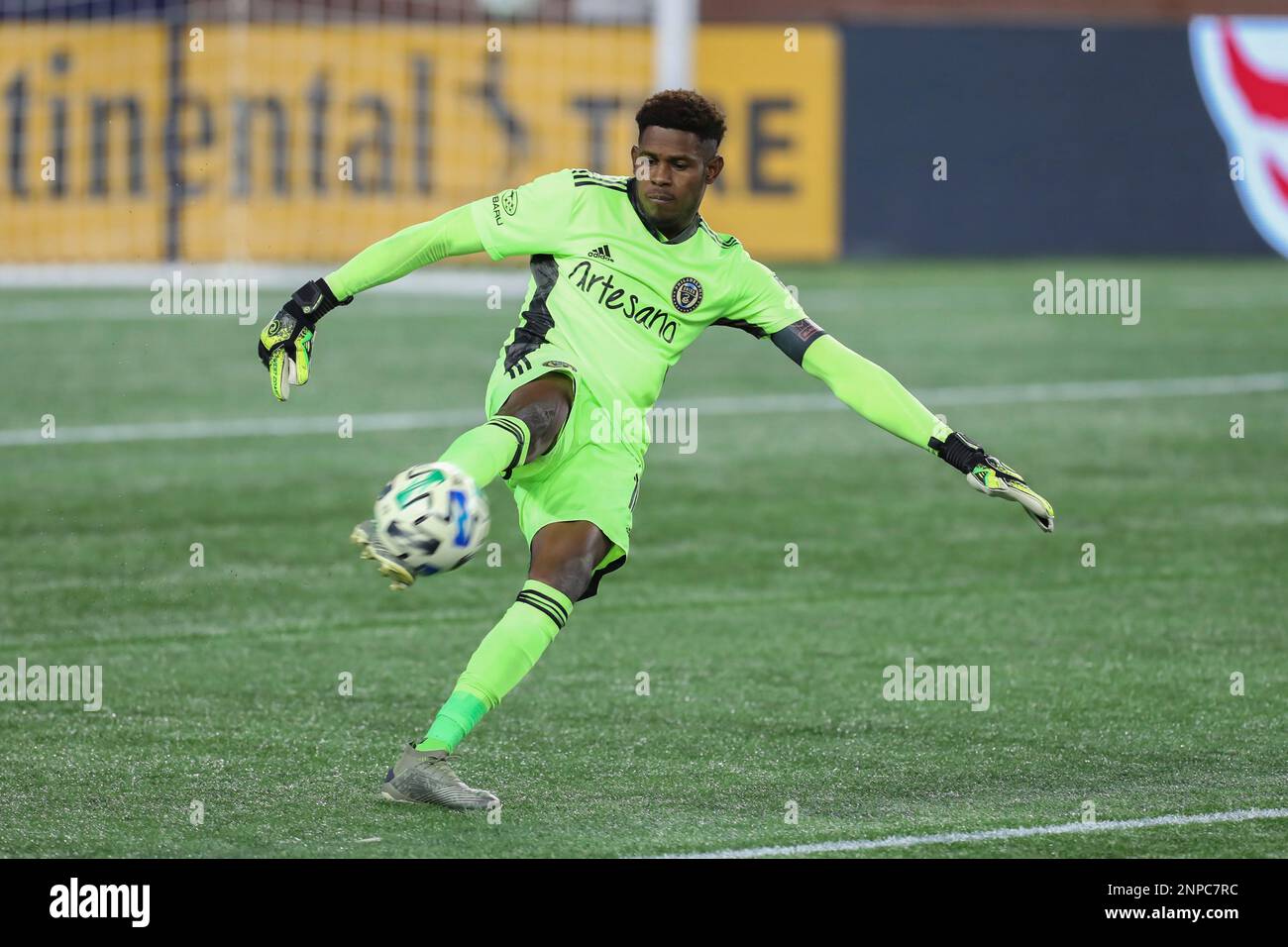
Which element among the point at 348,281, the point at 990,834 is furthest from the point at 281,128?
the point at 990,834

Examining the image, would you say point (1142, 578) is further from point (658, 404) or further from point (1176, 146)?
point (1176, 146)

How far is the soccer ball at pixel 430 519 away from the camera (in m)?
5.51

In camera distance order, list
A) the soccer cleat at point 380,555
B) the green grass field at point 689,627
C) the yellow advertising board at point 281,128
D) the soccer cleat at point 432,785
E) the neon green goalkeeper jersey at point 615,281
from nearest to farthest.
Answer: the soccer cleat at point 380,555, the soccer cleat at point 432,785, the green grass field at point 689,627, the neon green goalkeeper jersey at point 615,281, the yellow advertising board at point 281,128

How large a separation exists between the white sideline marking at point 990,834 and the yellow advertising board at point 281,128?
1565 centimetres

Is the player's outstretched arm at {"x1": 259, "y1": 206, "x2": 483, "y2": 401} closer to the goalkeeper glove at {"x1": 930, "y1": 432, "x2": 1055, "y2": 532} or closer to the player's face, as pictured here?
the player's face

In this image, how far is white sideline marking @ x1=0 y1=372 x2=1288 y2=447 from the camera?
43.5 feet

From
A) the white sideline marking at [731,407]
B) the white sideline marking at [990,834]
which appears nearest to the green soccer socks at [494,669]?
the white sideline marking at [990,834]

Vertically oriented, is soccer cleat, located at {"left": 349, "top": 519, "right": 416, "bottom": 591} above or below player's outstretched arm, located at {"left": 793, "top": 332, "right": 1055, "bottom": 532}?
below

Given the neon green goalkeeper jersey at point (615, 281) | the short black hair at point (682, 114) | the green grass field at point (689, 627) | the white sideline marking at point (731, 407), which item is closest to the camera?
the green grass field at point (689, 627)

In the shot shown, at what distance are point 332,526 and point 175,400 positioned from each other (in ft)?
13.8

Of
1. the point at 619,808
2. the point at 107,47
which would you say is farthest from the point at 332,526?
the point at 107,47

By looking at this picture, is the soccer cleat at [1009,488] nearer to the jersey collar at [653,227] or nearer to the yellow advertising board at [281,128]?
the jersey collar at [653,227]

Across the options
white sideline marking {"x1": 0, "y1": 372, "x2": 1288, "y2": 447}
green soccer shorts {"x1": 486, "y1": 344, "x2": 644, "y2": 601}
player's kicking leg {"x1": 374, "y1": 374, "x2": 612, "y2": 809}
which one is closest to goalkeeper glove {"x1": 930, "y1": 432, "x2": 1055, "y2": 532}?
green soccer shorts {"x1": 486, "y1": 344, "x2": 644, "y2": 601}

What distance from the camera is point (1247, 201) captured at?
2414 cm
